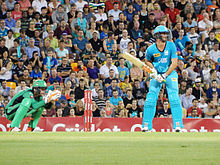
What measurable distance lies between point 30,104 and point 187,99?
6.87 meters

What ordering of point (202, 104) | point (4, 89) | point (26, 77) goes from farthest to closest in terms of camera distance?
point (202, 104) → point (26, 77) → point (4, 89)

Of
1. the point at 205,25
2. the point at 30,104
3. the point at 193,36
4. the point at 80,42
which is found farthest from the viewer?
the point at 205,25

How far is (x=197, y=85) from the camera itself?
60.4ft

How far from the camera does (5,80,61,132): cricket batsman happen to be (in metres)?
12.4

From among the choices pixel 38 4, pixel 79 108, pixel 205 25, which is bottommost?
pixel 79 108

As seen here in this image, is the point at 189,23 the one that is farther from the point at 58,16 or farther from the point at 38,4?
the point at 38,4

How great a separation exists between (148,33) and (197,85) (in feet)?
10.8

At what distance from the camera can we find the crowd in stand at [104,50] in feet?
55.9

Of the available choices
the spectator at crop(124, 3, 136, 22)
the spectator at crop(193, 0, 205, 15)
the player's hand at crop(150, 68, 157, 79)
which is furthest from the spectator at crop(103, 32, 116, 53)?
the player's hand at crop(150, 68, 157, 79)

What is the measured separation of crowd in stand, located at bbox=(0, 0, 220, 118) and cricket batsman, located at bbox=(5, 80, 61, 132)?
2.94 meters

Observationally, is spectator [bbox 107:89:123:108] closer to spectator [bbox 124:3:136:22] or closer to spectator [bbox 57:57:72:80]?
spectator [bbox 57:57:72:80]

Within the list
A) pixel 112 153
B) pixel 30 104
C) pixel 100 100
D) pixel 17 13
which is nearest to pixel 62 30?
pixel 17 13

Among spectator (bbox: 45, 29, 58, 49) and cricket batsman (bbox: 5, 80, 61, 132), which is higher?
spectator (bbox: 45, 29, 58, 49)

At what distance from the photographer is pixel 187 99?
17.4m
